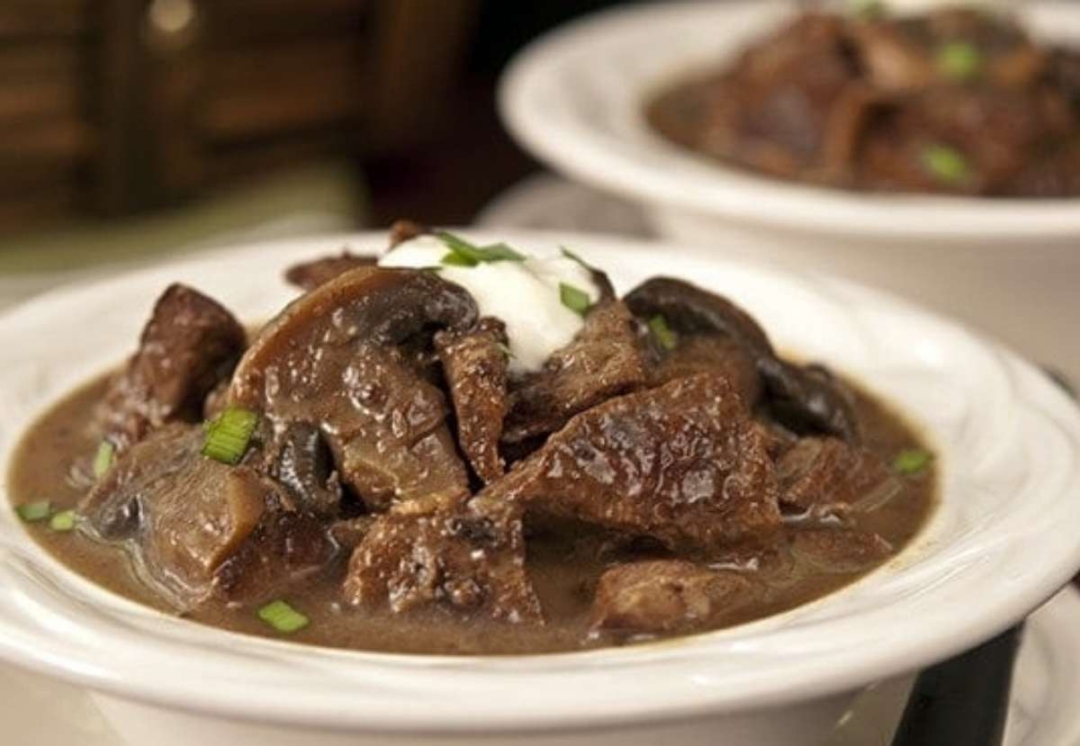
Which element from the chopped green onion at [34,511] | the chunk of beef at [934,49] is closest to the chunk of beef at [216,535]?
the chopped green onion at [34,511]

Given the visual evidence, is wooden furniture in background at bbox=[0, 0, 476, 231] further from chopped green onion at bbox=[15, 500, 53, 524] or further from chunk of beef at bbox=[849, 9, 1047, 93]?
chopped green onion at bbox=[15, 500, 53, 524]

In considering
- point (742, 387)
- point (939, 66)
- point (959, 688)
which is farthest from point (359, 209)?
point (959, 688)

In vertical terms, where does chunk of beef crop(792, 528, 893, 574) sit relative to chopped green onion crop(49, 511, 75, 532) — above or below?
above

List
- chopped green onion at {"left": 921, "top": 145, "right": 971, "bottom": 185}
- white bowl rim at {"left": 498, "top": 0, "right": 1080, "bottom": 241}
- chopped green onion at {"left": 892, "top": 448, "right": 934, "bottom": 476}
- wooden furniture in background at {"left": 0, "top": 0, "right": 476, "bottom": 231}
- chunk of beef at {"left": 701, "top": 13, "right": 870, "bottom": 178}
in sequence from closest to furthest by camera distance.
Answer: chopped green onion at {"left": 892, "top": 448, "right": 934, "bottom": 476}
white bowl rim at {"left": 498, "top": 0, "right": 1080, "bottom": 241}
chopped green onion at {"left": 921, "top": 145, "right": 971, "bottom": 185}
chunk of beef at {"left": 701, "top": 13, "right": 870, "bottom": 178}
wooden furniture in background at {"left": 0, "top": 0, "right": 476, "bottom": 231}

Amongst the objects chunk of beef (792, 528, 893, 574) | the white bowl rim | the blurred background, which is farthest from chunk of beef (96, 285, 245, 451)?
the blurred background

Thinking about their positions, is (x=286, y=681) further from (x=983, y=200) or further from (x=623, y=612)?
(x=983, y=200)

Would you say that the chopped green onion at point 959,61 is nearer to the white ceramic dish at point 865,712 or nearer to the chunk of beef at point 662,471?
the white ceramic dish at point 865,712
